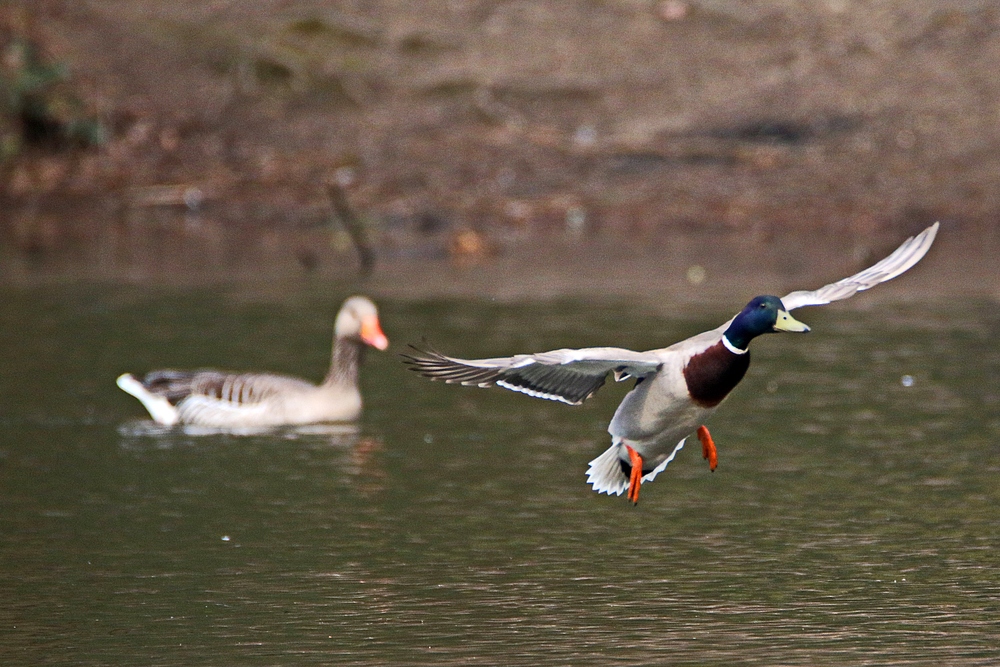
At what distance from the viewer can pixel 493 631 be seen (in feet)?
25.0

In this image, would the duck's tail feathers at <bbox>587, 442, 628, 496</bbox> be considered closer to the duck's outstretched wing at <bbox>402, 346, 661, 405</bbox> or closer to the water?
the water

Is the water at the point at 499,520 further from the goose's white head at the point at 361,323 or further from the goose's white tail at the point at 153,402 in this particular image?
the goose's white head at the point at 361,323

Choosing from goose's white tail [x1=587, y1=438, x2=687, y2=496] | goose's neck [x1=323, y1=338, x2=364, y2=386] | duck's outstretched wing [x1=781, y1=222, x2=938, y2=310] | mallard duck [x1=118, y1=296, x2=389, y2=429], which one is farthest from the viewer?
goose's neck [x1=323, y1=338, x2=364, y2=386]

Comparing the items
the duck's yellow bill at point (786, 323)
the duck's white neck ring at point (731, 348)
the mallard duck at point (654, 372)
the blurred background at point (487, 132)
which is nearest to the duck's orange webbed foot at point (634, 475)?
the mallard duck at point (654, 372)

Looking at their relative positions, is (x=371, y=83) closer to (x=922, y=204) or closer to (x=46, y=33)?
(x=46, y=33)

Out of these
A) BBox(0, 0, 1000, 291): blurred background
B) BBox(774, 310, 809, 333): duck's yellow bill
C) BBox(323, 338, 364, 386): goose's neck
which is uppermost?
BBox(0, 0, 1000, 291): blurred background

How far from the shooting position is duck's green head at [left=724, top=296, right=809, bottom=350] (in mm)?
8289

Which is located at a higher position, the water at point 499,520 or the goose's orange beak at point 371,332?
the goose's orange beak at point 371,332

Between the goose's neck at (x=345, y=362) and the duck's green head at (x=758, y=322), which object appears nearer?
the duck's green head at (x=758, y=322)

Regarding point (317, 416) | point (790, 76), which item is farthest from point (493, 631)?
point (790, 76)

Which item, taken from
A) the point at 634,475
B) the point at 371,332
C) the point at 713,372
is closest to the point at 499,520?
the point at 634,475

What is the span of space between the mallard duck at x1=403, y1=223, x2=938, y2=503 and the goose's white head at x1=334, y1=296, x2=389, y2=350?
14.0 feet

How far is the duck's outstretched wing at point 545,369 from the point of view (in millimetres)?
8227

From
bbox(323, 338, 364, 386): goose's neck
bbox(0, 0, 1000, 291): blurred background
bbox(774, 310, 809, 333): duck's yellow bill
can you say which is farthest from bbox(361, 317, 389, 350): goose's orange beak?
bbox(0, 0, 1000, 291): blurred background
